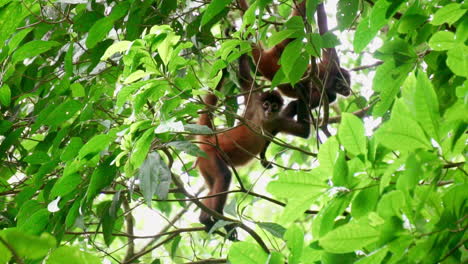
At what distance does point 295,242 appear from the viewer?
76.8 inches

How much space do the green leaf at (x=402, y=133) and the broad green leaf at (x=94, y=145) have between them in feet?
4.51

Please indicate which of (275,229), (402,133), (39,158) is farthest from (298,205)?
(39,158)

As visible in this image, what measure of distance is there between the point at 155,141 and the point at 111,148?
0.45 metres

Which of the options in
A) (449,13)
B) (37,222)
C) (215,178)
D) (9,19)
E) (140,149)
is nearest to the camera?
(449,13)

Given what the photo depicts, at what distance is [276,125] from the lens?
6.21 meters

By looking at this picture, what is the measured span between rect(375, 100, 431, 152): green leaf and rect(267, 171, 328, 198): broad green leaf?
0.29 metres

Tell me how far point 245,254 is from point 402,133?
2.18 ft

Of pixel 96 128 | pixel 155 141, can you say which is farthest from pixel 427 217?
pixel 96 128

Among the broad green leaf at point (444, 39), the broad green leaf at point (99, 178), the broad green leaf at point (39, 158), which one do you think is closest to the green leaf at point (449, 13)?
the broad green leaf at point (444, 39)

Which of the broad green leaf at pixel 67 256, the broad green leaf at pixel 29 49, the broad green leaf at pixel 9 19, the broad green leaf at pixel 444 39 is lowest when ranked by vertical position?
the broad green leaf at pixel 67 256

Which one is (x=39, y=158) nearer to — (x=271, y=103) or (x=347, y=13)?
(x=347, y=13)

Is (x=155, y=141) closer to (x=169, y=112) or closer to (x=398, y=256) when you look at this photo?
(x=169, y=112)

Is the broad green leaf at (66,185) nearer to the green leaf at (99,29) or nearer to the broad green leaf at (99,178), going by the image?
the broad green leaf at (99,178)

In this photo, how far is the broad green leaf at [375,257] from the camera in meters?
1.62
